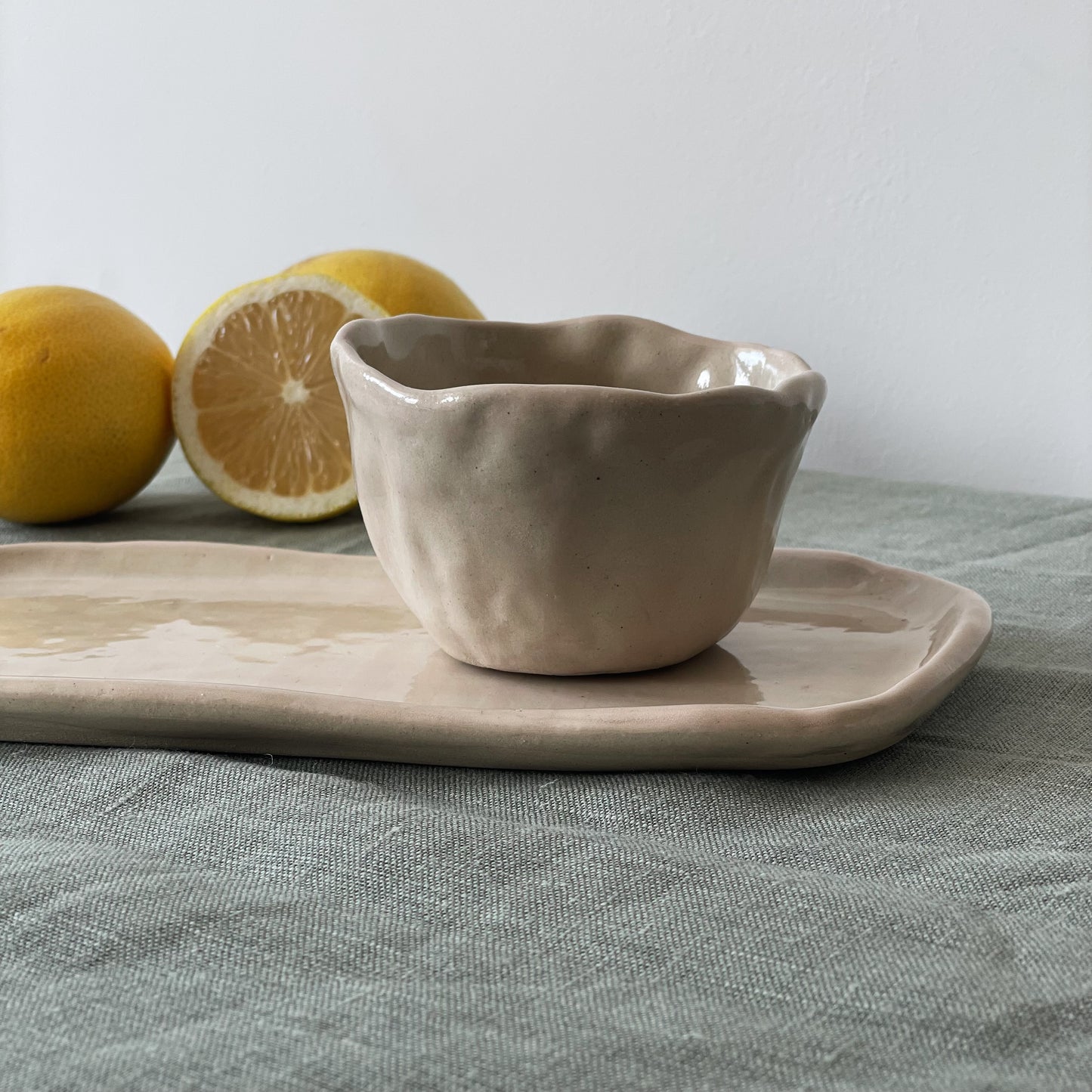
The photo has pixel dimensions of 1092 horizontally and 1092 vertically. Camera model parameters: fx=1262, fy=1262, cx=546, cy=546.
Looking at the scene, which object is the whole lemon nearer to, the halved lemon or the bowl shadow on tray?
the halved lemon

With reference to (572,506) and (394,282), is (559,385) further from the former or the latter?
(394,282)

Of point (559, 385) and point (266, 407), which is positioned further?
point (266, 407)

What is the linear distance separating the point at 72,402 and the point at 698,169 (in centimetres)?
61

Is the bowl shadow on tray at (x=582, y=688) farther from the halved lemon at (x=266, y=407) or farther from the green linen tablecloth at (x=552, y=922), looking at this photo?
the halved lemon at (x=266, y=407)

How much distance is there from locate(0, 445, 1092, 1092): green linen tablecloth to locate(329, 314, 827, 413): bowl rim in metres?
0.14

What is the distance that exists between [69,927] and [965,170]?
3.09ft

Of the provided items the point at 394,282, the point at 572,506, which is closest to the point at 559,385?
the point at 572,506

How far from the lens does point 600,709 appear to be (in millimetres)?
472

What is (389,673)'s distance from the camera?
539 millimetres

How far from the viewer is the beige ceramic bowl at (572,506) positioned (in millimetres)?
479

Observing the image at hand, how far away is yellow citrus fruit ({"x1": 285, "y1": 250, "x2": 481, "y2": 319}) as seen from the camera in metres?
0.90

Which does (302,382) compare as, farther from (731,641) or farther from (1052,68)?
(1052,68)

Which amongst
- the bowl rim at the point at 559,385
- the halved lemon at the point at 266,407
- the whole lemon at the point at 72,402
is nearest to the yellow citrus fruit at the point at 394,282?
the halved lemon at the point at 266,407

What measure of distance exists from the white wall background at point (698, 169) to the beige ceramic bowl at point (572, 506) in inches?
23.1
